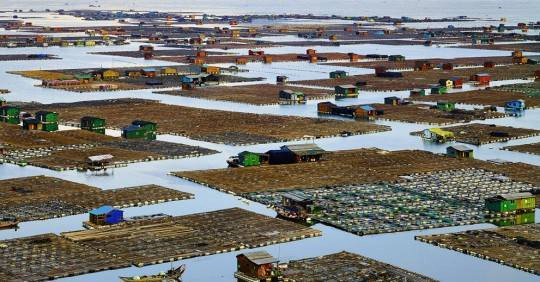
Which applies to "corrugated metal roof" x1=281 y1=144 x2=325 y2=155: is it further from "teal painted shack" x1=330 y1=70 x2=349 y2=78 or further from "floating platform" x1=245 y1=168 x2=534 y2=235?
"teal painted shack" x1=330 y1=70 x2=349 y2=78

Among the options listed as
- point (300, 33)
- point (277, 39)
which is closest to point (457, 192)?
point (277, 39)

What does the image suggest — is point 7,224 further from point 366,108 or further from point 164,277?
point 366,108

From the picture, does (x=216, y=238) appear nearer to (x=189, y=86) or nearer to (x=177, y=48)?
(x=189, y=86)

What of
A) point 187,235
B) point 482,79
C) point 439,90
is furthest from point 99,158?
point 482,79

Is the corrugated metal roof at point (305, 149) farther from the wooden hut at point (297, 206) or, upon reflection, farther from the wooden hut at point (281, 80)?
the wooden hut at point (281, 80)

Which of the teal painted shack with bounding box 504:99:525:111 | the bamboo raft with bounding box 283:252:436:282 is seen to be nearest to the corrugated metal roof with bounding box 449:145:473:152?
the bamboo raft with bounding box 283:252:436:282

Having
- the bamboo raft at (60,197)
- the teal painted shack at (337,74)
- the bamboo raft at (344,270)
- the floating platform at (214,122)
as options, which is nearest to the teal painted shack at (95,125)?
the floating platform at (214,122)
